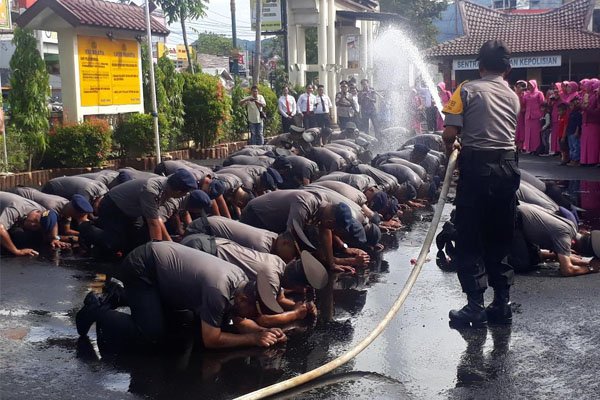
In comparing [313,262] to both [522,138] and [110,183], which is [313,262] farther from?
[522,138]

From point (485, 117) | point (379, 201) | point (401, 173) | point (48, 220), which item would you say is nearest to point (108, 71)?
point (401, 173)

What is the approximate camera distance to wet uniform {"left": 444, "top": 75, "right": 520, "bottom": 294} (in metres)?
5.62

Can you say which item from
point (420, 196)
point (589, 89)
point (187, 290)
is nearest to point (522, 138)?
point (589, 89)

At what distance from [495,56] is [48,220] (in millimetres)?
5051

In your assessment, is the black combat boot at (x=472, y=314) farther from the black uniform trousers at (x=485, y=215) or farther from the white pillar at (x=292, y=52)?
the white pillar at (x=292, y=52)

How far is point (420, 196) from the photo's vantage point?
38.1 ft

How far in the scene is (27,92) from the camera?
560 inches

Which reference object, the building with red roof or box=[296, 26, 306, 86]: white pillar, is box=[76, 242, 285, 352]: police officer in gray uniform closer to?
the building with red roof

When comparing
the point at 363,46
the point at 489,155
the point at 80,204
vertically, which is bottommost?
the point at 80,204

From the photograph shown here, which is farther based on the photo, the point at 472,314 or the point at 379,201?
the point at 379,201

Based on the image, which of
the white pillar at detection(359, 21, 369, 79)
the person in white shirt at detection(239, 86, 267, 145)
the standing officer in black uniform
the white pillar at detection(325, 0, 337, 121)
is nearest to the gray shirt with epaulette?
the standing officer in black uniform

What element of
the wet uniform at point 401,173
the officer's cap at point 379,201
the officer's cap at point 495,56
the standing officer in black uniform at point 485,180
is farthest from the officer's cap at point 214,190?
the officer's cap at point 495,56

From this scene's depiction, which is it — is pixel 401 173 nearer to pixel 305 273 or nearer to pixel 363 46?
pixel 305 273

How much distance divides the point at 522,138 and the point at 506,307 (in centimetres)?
1572
